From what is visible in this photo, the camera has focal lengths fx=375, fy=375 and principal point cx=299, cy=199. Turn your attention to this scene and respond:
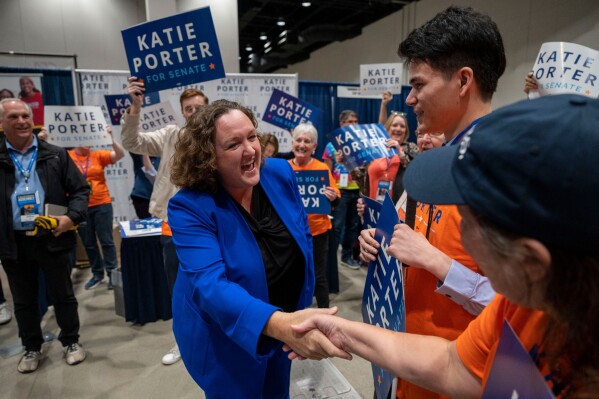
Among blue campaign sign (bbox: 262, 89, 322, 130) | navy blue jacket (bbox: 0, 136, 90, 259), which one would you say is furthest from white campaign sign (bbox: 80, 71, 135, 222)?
navy blue jacket (bbox: 0, 136, 90, 259)

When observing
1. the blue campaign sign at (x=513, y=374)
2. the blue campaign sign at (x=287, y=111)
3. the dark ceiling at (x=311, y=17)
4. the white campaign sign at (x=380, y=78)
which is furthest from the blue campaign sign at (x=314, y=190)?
the dark ceiling at (x=311, y=17)

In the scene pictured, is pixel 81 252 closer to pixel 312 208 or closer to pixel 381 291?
pixel 312 208

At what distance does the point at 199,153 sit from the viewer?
1.27 metres

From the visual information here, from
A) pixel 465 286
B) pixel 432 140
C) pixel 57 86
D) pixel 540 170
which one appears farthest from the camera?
pixel 57 86

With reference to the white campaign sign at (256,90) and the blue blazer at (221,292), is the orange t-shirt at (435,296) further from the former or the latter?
the white campaign sign at (256,90)

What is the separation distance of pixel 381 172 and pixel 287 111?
4.96 ft

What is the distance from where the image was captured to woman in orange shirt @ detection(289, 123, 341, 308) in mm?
3174

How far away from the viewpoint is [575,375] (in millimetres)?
524

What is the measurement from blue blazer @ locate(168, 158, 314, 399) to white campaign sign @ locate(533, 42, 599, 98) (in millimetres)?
2332

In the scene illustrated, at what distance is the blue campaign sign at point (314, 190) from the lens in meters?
3.12

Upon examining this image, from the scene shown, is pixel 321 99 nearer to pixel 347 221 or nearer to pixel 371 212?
pixel 347 221

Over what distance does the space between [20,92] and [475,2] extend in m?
8.11

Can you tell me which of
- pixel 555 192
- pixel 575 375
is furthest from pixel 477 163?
pixel 575 375

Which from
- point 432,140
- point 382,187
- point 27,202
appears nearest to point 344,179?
point 382,187
